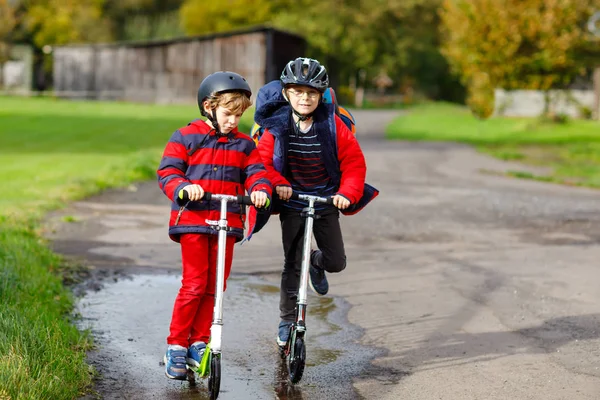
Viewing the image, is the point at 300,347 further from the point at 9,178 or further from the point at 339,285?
the point at 9,178

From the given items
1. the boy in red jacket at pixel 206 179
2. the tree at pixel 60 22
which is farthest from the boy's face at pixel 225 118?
the tree at pixel 60 22

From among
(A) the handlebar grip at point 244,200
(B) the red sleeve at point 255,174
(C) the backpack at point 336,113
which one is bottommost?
(A) the handlebar grip at point 244,200

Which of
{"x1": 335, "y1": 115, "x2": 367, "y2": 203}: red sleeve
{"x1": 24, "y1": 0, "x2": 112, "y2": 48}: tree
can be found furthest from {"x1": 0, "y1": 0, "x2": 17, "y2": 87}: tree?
{"x1": 335, "y1": 115, "x2": 367, "y2": 203}: red sleeve

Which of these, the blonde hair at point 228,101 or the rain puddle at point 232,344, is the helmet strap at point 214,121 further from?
the rain puddle at point 232,344

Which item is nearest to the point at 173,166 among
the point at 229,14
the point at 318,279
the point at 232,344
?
the point at 232,344

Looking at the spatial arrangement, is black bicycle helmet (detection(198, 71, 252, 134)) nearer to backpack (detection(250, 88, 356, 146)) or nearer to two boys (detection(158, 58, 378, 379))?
Answer: two boys (detection(158, 58, 378, 379))

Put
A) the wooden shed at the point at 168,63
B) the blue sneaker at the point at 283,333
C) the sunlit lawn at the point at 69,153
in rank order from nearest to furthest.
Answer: the blue sneaker at the point at 283,333
the sunlit lawn at the point at 69,153
the wooden shed at the point at 168,63

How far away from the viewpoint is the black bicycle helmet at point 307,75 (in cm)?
580

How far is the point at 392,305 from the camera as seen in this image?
7.83 metres

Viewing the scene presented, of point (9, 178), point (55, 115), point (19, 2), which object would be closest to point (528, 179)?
point (9, 178)

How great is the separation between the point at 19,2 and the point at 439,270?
6777 centimetres

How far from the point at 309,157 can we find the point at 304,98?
367 millimetres

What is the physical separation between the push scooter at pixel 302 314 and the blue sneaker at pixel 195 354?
493mm

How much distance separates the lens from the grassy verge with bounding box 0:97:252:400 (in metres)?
5.10
